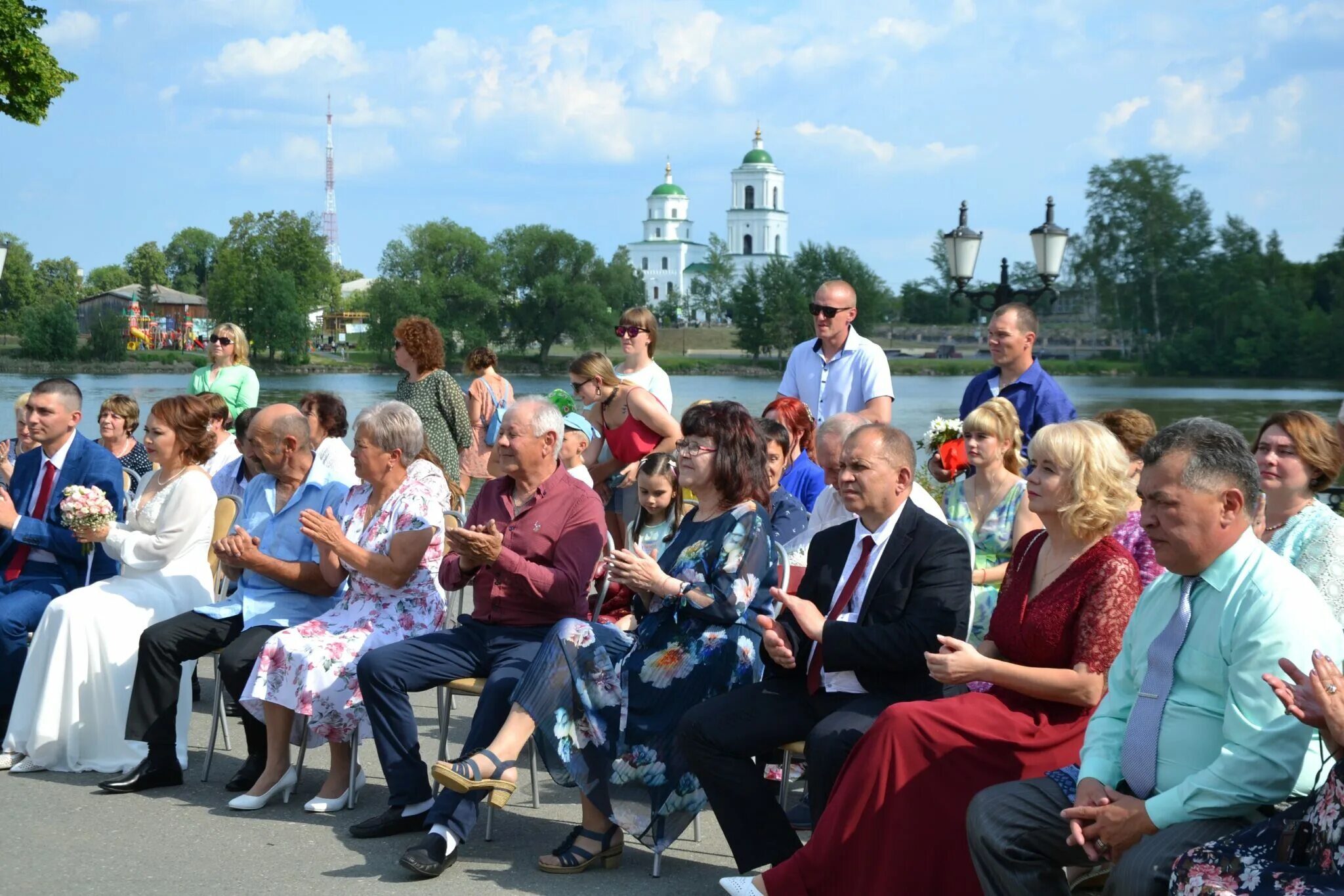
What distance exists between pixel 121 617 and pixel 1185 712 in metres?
4.34

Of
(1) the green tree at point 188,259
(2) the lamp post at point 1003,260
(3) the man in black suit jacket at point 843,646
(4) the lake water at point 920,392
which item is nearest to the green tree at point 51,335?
(4) the lake water at point 920,392

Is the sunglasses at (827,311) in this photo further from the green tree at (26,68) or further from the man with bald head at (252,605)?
the green tree at (26,68)

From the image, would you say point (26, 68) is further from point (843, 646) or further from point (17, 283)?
point (17, 283)

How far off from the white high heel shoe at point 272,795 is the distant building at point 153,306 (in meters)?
69.4

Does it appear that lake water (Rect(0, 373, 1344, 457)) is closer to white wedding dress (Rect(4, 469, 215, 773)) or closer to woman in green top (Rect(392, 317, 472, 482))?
woman in green top (Rect(392, 317, 472, 482))

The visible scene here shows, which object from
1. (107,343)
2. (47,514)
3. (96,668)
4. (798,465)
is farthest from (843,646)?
(107,343)

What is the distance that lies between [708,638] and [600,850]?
81 cm

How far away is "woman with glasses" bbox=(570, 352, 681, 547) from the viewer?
7.23m

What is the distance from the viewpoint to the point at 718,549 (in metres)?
4.33

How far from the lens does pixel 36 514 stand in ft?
20.0

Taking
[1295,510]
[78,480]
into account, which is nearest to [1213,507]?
[1295,510]

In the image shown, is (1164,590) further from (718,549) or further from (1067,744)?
(718,549)

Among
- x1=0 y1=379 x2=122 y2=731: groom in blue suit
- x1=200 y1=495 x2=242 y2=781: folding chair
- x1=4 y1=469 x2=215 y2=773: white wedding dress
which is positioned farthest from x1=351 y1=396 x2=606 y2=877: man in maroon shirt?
x1=0 y1=379 x2=122 y2=731: groom in blue suit

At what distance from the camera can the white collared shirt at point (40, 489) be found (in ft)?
19.8
